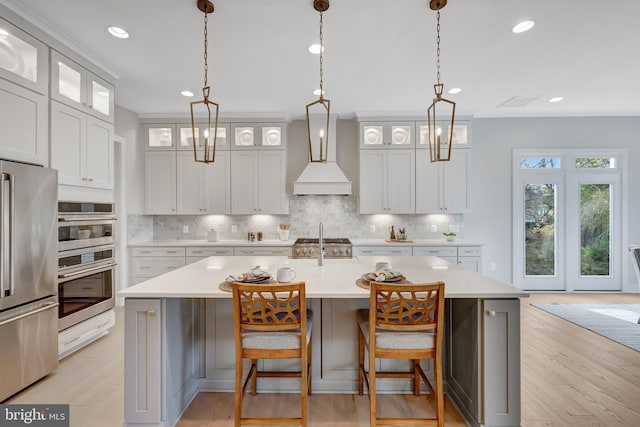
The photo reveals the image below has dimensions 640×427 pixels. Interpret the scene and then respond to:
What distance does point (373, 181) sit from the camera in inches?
184

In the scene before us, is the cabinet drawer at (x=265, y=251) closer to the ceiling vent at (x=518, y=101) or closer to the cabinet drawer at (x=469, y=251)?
the cabinet drawer at (x=469, y=251)

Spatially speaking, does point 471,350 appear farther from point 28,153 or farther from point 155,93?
point 155,93

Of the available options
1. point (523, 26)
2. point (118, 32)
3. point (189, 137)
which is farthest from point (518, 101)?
point (189, 137)

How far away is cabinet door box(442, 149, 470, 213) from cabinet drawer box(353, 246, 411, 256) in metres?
0.95

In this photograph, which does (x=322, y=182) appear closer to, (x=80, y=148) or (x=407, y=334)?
(x=80, y=148)

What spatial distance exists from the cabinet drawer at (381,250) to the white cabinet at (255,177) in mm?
1399

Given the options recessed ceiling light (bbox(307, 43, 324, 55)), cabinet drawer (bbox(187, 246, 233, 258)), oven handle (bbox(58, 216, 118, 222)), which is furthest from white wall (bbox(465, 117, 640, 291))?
oven handle (bbox(58, 216, 118, 222))

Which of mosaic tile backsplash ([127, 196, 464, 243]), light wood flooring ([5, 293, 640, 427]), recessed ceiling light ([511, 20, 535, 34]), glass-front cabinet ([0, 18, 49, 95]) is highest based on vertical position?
recessed ceiling light ([511, 20, 535, 34])

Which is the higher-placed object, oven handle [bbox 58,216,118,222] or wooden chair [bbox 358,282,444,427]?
oven handle [bbox 58,216,118,222]

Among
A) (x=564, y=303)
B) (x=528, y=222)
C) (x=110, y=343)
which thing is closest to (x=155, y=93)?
(x=110, y=343)

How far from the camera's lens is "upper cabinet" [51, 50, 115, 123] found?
2.60m

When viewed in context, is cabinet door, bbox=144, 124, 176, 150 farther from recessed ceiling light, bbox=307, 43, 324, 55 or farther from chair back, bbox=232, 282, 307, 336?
chair back, bbox=232, 282, 307, 336

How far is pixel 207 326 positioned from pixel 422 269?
1713 mm

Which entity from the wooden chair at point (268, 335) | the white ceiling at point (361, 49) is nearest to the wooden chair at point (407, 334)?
the wooden chair at point (268, 335)
